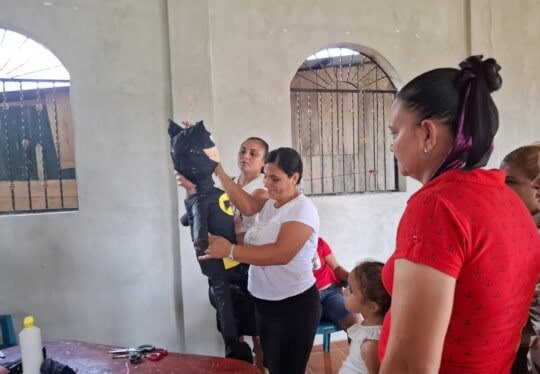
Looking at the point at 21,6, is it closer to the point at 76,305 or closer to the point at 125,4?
the point at 125,4

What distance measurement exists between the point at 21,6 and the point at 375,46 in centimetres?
256

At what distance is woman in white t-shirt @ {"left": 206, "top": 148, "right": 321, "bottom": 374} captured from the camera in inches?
70.1

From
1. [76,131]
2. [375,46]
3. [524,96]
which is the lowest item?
[76,131]

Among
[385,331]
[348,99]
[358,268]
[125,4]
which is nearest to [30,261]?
[125,4]

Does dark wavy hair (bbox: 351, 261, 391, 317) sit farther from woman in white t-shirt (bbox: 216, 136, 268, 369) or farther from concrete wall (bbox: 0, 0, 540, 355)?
concrete wall (bbox: 0, 0, 540, 355)

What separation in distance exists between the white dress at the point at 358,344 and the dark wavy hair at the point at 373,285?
0.26 feet

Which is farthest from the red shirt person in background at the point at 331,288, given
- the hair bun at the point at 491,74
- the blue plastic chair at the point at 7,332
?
the hair bun at the point at 491,74

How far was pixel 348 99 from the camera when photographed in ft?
15.9

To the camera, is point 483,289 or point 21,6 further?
point 21,6

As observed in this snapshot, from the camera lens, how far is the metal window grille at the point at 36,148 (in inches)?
116

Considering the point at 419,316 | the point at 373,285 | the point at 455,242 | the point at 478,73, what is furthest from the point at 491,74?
the point at 373,285

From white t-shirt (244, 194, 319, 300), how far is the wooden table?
32 centimetres

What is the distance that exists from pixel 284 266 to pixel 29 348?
1000 mm

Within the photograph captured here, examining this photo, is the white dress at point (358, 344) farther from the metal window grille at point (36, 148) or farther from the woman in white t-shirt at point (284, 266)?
the metal window grille at point (36, 148)
